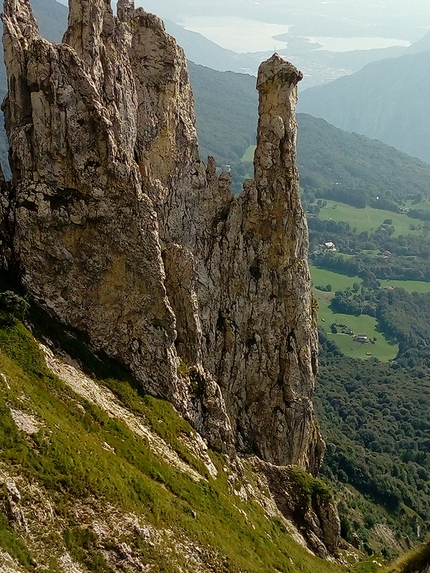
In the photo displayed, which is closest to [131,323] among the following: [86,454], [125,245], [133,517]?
[125,245]

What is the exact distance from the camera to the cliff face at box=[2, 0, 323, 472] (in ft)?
143

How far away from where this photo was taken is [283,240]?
60812 mm

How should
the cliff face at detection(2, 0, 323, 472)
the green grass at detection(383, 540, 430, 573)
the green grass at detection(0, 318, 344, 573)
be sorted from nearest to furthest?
the green grass at detection(383, 540, 430, 573)
the green grass at detection(0, 318, 344, 573)
the cliff face at detection(2, 0, 323, 472)

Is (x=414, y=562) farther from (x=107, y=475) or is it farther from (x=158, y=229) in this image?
(x=158, y=229)

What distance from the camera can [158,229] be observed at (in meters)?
51.3

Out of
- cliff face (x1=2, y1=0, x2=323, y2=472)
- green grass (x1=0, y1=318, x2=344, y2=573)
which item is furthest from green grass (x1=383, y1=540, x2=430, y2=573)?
cliff face (x1=2, y1=0, x2=323, y2=472)

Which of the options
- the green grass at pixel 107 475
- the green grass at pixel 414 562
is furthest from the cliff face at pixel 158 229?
the green grass at pixel 414 562

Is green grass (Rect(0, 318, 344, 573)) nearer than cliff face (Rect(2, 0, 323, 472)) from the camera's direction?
Yes

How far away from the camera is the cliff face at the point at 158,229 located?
43.7 m

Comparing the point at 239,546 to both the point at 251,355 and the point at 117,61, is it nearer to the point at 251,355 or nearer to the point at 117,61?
the point at 251,355

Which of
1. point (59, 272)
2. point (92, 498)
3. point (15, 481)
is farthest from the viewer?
point (59, 272)

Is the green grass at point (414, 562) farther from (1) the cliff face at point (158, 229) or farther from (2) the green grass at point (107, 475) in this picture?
(1) the cliff face at point (158, 229)

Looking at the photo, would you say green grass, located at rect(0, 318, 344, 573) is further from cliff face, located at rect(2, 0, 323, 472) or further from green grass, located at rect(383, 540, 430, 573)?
green grass, located at rect(383, 540, 430, 573)

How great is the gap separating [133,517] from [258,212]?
37408 millimetres
